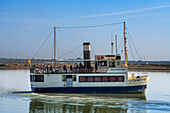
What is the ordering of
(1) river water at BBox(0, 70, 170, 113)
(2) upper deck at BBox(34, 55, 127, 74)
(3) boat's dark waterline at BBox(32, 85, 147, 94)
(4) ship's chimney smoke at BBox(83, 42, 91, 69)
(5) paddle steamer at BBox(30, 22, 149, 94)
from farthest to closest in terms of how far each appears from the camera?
(4) ship's chimney smoke at BBox(83, 42, 91, 69) → (2) upper deck at BBox(34, 55, 127, 74) → (5) paddle steamer at BBox(30, 22, 149, 94) → (3) boat's dark waterline at BBox(32, 85, 147, 94) → (1) river water at BBox(0, 70, 170, 113)

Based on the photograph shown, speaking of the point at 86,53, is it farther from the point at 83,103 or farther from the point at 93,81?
the point at 83,103

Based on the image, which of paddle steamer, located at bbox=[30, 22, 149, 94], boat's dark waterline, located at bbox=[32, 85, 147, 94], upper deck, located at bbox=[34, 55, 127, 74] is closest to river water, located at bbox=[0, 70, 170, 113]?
boat's dark waterline, located at bbox=[32, 85, 147, 94]

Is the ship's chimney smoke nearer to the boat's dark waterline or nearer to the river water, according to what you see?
the boat's dark waterline

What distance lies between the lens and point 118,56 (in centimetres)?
4828

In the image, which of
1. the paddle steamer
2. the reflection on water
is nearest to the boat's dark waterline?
the paddle steamer

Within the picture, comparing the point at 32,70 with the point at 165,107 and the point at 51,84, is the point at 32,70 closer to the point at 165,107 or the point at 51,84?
the point at 51,84

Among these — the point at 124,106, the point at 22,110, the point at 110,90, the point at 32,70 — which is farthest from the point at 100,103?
the point at 32,70

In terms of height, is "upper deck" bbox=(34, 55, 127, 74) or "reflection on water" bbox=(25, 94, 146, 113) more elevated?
"upper deck" bbox=(34, 55, 127, 74)

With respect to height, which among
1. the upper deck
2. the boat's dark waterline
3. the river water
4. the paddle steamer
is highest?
the upper deck

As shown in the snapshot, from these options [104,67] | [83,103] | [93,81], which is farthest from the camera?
[104,67]

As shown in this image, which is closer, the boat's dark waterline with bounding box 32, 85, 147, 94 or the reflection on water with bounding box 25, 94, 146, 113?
the reflection on water with bounding box 25, 94, 146, 113

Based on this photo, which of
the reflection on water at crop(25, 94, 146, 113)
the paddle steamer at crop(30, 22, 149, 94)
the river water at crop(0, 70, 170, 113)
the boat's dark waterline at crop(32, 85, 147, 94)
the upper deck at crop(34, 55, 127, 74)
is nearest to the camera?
the river water at crop(0, 70, 170, 113)

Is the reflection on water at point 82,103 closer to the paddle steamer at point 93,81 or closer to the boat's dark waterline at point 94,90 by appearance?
the boat's dark waterline at point 94,90

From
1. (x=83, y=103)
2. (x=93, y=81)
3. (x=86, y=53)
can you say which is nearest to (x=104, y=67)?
(x=93, y=81)
